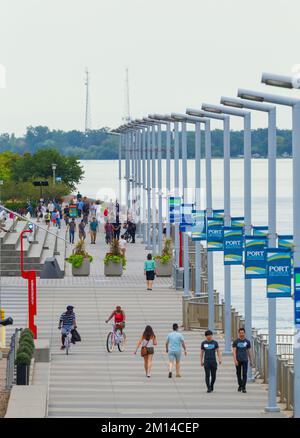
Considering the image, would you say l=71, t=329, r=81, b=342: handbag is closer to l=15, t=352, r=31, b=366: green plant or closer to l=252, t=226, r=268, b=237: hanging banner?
l=252, t=226, r=268, b=237: hanging banner

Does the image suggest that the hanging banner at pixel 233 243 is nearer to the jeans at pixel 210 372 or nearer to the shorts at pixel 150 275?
the jeans at pixel 210 372

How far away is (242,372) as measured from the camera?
32.8 m

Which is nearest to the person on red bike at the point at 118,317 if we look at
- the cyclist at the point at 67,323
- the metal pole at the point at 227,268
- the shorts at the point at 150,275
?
the cyclist at the point at 67,323

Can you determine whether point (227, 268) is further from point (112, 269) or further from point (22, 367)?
point (112, 269)

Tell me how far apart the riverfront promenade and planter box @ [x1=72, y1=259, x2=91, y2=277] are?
1.16ft

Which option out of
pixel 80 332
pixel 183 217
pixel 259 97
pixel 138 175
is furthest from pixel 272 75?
pixel 138 175

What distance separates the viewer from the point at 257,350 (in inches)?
1426

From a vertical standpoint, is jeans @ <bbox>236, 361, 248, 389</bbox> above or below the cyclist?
below

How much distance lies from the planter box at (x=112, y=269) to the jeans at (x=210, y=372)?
27.8 metres

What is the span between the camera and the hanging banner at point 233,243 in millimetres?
35531

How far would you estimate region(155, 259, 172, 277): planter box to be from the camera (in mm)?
60875

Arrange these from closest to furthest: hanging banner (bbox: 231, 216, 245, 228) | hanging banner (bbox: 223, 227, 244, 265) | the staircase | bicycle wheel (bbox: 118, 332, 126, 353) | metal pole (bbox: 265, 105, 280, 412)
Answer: metal pole (bbox: 265, 105, 280, 412), hanging banner (bbox: 223, 227, 244, 265), hanging banner (bbox: 231, 216, 245, 228), bicycle wheel (bbox: 118, 332, 126, 353), the staircase

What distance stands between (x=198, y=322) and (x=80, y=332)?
330 centimetres

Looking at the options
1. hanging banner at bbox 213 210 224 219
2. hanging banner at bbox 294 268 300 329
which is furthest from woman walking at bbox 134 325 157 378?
hanging banner at bbox 294 268 300 329
